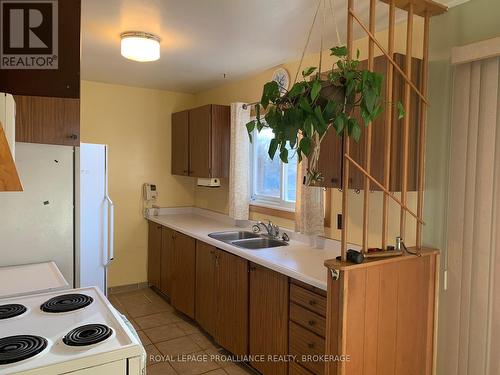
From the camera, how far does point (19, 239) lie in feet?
6.64

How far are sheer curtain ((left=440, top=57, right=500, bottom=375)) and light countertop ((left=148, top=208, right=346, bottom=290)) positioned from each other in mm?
714

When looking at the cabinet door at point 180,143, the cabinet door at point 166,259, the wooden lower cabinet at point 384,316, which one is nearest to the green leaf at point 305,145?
the wooden lower cabinet at point 384,316

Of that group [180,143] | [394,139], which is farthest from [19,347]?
[180,143]

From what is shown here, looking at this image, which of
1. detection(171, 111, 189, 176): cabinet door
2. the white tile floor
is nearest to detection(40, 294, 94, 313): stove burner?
the white tile floor

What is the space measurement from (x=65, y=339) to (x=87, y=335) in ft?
0.23

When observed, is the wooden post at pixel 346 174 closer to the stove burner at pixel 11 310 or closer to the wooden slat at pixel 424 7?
the wooden slat at pixel 424 7

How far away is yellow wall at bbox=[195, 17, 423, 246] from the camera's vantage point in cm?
226

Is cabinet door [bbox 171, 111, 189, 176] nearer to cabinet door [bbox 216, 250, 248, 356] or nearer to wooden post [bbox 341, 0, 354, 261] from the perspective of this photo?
cabinet door [bbox 216, 250, 248, 356]

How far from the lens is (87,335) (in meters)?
1.32

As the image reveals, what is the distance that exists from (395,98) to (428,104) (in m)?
0.22

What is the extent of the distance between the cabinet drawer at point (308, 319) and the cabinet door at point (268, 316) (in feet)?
0.24

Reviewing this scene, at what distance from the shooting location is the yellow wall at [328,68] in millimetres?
2256

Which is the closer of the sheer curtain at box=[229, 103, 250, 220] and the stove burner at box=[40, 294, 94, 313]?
the stove burner at box=[40, 294, 94, 313]

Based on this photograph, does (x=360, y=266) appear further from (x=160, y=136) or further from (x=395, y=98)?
(x=160, y=136)
